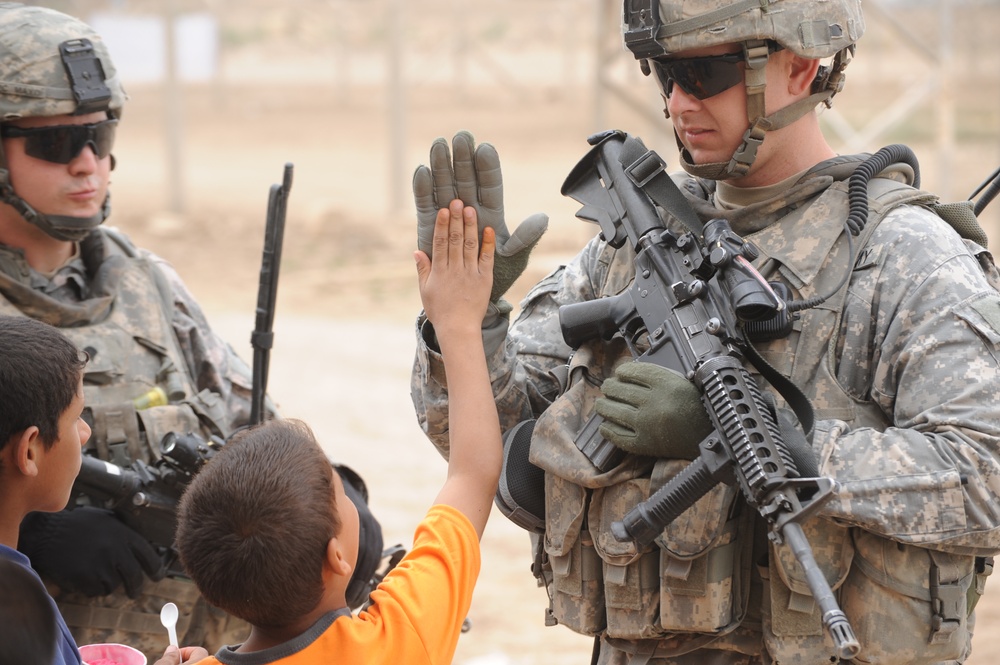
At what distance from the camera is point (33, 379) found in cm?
239

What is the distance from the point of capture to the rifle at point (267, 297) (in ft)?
11.8

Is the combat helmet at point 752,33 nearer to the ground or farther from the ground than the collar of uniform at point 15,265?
farther from the ground

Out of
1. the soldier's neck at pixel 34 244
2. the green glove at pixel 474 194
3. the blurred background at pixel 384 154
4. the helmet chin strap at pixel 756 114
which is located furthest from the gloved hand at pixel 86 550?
the blurred background at pixel 384 154

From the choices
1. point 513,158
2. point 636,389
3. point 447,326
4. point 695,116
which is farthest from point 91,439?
point 513,158

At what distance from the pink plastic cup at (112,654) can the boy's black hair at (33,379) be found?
1.60 feet

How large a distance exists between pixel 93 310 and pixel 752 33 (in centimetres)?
204

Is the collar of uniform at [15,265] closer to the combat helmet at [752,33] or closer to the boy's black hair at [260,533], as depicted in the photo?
the boy's black hair at [260,533]

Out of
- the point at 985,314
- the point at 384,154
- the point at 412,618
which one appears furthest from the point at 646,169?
the point at 384,154

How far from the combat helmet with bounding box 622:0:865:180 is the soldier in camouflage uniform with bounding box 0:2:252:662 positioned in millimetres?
1704

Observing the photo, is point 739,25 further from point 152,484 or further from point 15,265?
point 15,265

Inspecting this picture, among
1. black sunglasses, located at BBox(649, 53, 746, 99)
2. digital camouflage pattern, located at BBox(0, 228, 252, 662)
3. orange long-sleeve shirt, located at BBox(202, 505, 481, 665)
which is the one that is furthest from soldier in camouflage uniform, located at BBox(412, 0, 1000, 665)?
digital camouflage pattern, located at BBox(0, 228, 252, 662)

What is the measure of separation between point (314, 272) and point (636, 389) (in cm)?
1239

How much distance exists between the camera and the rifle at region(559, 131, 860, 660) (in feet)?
7.30

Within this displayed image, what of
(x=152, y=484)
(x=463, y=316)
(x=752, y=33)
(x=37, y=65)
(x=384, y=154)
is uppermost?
(x=752, y=33)
